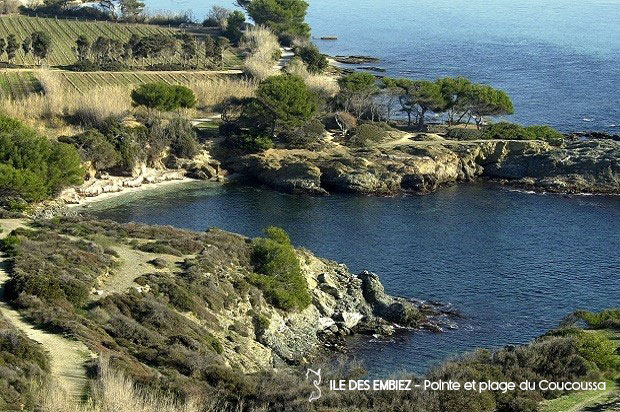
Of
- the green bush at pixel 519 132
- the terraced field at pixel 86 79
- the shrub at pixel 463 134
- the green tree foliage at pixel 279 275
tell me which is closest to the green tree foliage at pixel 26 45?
the terraced field at pixel 86 79

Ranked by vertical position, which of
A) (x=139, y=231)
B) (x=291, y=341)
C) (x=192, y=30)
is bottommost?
(x=291, y=341)

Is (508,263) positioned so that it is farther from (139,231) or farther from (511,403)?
(511,403)

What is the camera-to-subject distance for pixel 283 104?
105m

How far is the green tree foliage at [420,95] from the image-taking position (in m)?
114

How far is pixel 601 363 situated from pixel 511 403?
27.5ft

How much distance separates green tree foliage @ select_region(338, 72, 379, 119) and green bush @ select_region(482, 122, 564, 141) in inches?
661

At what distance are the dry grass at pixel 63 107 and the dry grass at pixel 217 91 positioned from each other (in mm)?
11831

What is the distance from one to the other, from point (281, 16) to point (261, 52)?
34641mm

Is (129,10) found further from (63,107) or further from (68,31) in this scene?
(63,107)

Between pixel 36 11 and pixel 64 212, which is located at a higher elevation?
pixel 36 11

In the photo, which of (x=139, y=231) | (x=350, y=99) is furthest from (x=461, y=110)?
(x=139, y=231)

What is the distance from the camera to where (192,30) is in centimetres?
17662

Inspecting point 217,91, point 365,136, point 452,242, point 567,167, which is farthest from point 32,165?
point 567,167

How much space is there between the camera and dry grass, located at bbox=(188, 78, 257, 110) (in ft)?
393
